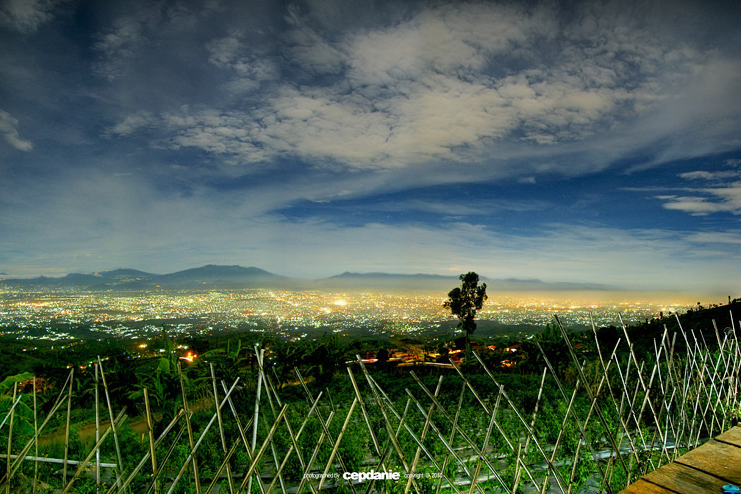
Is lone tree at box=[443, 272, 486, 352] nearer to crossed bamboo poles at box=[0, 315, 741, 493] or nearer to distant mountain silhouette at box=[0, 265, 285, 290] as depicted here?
crossed bamboo poles at box=[0, 315, 741, 493]

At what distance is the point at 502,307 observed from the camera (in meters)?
12.7

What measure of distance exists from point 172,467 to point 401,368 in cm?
387

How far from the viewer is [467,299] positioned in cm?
1013

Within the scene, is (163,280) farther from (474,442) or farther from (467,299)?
(474,442)

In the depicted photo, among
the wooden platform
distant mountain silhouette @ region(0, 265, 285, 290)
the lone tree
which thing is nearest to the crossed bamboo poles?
the wooden platform

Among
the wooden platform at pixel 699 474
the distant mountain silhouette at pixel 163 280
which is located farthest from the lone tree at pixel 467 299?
the distant mountain silhouette at pixel 163 280

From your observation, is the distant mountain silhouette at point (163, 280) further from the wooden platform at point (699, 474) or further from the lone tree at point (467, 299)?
the wooden platform at point (699, 474)

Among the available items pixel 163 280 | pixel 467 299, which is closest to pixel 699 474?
pixel 467 299

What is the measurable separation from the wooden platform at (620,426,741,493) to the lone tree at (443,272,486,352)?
8.43 metres

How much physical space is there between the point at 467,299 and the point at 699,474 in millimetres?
8731

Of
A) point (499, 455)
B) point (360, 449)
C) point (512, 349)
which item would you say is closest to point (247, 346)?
point (360, 449)

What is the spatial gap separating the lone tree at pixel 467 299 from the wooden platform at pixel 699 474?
8428 mm

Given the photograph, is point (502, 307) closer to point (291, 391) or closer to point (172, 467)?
point (291, 391)

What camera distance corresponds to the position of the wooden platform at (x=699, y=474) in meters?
1.41
